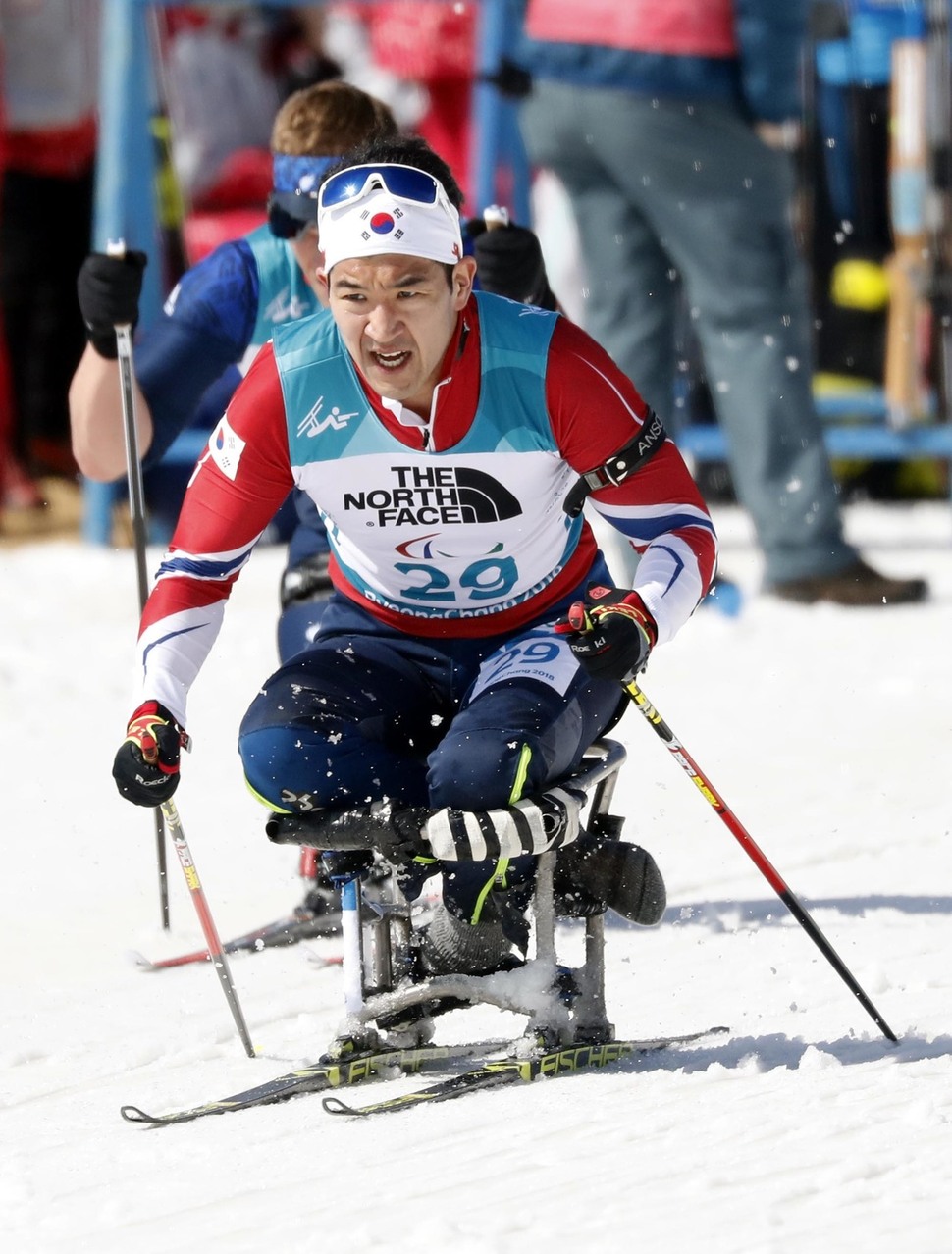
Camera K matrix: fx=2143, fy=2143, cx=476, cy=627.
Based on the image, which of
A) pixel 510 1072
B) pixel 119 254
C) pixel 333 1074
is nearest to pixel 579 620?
pixel 510 1072

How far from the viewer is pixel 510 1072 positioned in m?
3.73

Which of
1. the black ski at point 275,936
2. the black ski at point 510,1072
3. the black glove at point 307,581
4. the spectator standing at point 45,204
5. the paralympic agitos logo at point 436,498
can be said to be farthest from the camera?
the spectator standing at point 45,204

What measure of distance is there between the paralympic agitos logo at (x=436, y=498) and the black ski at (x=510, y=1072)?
39.7 inches

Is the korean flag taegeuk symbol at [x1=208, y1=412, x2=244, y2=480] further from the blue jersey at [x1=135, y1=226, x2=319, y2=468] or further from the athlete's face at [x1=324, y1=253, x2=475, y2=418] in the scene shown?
the blue jersey at [x1=135, y1=226, x2=319, y2=468]

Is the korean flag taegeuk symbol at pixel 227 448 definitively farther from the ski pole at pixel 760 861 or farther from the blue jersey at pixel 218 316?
the blue jersey at pixel 218 316

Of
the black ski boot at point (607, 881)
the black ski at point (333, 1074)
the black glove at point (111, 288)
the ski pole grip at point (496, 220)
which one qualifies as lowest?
the black ski at point (333, 1074)

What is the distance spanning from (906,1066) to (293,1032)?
1.22m

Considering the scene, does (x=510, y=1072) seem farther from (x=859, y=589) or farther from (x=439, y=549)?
(x=859, y=589)

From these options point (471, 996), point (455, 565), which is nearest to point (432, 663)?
point (455, 565)

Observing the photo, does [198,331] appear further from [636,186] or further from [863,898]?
[636,186]

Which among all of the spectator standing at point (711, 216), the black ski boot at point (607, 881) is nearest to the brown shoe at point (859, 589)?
the spectator standing at point (711, 216)

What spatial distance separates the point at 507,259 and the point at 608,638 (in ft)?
5.82

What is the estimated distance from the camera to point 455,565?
4.16 meters

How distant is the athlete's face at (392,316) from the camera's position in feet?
12.7
